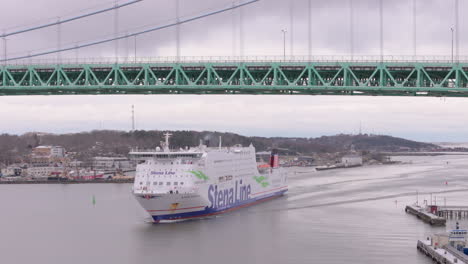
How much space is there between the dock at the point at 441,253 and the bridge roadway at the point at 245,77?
311 inches

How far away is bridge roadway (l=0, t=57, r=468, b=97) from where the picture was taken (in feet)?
84.7

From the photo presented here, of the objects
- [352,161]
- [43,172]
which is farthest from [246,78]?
[352,161]

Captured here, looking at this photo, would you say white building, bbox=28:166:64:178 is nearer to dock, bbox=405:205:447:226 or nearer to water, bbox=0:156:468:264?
water, bbox=0:156:468:264

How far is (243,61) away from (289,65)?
2059 millimetres

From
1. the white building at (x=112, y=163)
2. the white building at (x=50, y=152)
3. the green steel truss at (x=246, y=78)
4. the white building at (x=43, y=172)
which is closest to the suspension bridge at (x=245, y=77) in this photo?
the green steel truss at (x=246, y=78)

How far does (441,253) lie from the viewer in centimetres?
1773

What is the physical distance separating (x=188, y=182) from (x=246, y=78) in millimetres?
5832

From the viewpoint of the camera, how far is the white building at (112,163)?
228ft

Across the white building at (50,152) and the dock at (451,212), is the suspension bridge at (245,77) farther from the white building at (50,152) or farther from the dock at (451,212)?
the white building at (50,152)

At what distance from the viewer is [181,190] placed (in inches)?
991

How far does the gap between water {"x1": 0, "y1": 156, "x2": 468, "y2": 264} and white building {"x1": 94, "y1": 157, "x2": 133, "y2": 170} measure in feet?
116

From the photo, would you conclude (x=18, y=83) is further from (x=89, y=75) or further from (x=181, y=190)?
(x=181, y=190)

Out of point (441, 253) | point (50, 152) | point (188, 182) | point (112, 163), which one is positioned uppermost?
point (188, 182)

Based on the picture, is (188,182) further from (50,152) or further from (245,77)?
(50,152)
